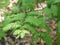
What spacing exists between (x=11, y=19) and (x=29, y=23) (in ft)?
0.74

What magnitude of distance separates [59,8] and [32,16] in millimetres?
255

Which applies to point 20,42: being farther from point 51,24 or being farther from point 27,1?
point 27,1

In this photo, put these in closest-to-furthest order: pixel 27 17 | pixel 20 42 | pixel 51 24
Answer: pixel 27 17 → pixel 20 42 → pixel 51 24

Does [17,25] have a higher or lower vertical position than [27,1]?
lower

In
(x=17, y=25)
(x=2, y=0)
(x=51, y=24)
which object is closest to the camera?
(x=17, y=25)

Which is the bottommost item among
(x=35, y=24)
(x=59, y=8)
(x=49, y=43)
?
(x=49, y=43)

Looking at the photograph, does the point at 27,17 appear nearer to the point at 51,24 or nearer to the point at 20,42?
the point at 20,42

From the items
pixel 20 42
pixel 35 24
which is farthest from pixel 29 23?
pixel 20 42

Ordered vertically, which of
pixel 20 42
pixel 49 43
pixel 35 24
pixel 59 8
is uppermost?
pixel 59 8

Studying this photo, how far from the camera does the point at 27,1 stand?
1627mm

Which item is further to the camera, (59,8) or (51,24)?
(51,24)

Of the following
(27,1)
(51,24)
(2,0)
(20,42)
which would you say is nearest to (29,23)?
(27,1)

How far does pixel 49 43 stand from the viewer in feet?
5.96

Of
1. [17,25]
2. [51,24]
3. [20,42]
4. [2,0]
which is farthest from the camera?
[51,24]
